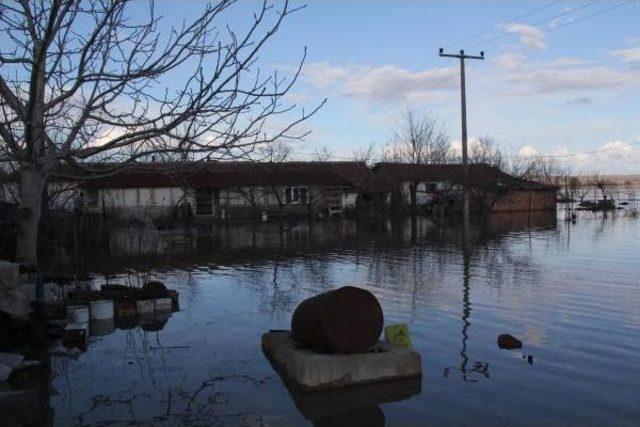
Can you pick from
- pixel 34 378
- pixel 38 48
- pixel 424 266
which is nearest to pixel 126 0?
pixel 38 48

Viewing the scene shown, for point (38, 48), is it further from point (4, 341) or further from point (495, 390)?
point (495, 390)

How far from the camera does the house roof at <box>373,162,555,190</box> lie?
6038 cm

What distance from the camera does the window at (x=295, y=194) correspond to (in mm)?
55719

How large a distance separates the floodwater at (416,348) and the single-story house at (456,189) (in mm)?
38319

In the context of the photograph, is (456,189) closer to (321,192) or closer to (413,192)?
(413,192)

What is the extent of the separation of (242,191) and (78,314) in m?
38.4

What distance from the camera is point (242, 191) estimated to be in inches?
1949

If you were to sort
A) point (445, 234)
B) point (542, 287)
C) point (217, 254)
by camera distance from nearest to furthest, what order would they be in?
point (542, 287), point (217, 254), point (445, 234)

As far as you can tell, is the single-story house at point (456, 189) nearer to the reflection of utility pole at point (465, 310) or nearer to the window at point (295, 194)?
the window at point (295, 194)

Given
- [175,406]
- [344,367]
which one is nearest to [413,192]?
[344,367]

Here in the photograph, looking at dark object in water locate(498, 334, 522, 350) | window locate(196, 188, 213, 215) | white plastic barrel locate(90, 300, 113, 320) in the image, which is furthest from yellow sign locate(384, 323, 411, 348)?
window locate(196, 188, 213, 215)

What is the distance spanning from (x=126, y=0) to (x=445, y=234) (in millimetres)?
28004

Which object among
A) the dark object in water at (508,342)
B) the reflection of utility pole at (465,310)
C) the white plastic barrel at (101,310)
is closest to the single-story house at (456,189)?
the reflection of utility pole at (465,310)

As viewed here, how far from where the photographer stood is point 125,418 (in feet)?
22.0
